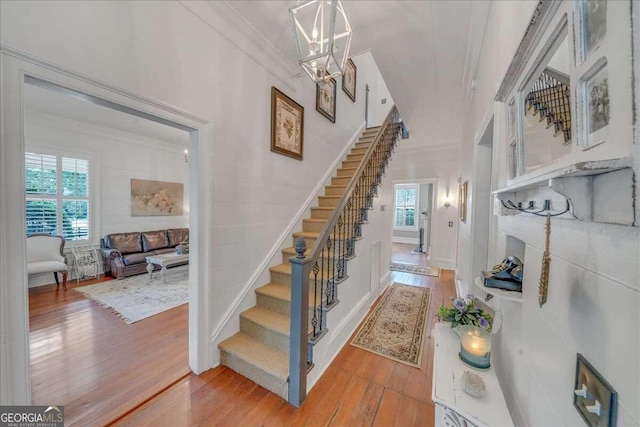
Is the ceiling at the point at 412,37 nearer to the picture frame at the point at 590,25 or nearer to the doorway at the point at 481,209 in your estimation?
the doorway at the point at 481,209

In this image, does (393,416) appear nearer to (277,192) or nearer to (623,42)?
(623,42)

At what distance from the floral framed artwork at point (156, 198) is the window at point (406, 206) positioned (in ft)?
25.5

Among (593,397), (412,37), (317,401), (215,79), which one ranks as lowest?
(317,401)

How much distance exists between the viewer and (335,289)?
2.25 m

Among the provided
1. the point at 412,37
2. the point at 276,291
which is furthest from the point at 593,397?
the point at 412,37

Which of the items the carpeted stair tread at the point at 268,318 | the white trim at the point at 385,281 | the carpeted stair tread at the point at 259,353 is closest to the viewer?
the carpeted stair tread at the point at 259,353

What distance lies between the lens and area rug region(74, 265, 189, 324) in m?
3.11

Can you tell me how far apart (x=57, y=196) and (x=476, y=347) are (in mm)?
6617

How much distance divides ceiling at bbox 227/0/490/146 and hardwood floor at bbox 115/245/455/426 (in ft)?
10.3

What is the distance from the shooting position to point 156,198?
216 inches

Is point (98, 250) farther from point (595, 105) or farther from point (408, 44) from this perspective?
point (595, 105)

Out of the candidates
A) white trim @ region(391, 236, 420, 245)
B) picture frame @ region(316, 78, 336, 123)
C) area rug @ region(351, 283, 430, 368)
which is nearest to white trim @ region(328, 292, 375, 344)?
area rug @ region(351, 283, 430, 368)

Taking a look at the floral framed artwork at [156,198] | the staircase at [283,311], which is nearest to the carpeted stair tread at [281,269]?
the staircase at [283,311]

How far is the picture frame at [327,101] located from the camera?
350 cm
